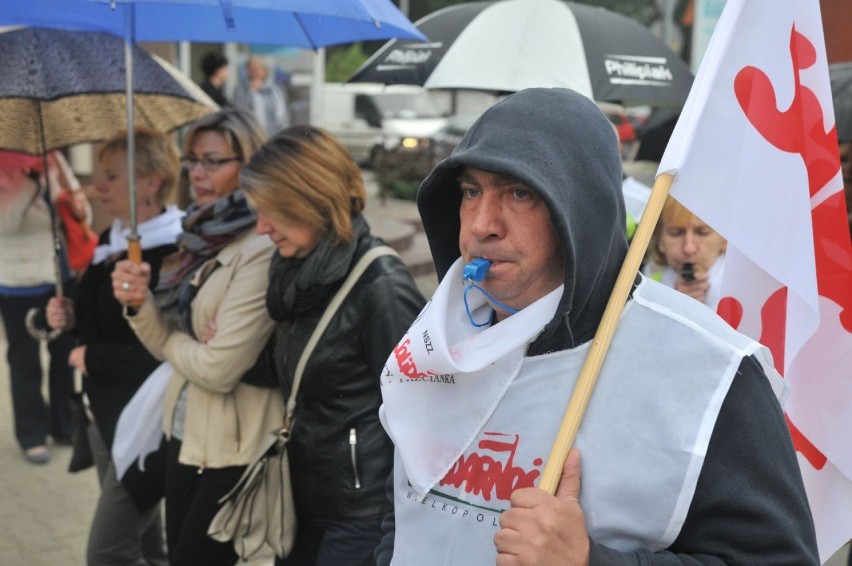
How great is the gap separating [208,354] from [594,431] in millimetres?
1895

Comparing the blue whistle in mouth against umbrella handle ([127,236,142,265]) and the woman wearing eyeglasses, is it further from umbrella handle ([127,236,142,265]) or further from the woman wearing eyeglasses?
umbrella handle ([127,236,142,265])

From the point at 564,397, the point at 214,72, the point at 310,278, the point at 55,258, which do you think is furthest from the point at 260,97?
the point at 564,397

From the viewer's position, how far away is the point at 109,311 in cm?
396

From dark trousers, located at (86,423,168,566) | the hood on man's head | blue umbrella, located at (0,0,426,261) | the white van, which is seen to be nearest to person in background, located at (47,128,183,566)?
dark trousers, located at (86,423,168,566)

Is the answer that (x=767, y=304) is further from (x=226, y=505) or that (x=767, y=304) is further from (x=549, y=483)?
(x=226, y=505)

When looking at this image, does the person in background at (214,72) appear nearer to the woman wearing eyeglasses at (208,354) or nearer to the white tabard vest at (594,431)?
the woman wearing eyeglasses at (208,354)

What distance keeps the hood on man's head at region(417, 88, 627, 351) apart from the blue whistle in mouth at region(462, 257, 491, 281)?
6.0 inches

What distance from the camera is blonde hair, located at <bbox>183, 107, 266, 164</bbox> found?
3863 millimetres

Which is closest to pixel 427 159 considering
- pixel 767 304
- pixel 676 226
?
pixel 676 226

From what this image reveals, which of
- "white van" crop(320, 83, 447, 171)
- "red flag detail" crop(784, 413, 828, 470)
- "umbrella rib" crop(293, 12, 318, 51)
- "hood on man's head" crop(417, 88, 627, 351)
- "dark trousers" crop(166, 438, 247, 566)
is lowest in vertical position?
"white van" crop(320, 83, 447, 171)

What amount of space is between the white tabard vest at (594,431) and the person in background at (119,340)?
6.93 feet

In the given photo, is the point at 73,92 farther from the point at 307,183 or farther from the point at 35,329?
the point at 307,183

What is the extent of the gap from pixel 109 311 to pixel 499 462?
2.55m

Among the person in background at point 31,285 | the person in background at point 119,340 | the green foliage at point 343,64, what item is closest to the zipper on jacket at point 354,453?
the person in background at point 119,340
